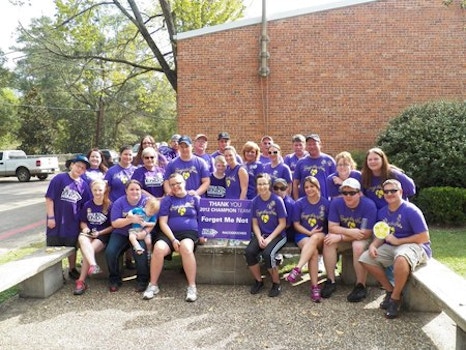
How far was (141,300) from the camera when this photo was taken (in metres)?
5.23

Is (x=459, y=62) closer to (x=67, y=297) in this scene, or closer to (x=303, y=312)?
(x=303, y=312)


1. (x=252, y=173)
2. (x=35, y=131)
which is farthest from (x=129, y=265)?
(x=35, y=131)

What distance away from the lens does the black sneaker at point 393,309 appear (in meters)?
4.58

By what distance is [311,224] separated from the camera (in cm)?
545

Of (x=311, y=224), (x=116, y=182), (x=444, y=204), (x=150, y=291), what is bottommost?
(x=150, y=291)

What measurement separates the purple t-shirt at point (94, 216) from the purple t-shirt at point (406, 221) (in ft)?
12.0

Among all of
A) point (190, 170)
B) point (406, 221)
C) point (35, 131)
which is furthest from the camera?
point (35, 131)

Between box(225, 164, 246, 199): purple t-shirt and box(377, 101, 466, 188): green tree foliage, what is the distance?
549 centimetres

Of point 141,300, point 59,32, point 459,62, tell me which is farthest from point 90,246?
point 59,32

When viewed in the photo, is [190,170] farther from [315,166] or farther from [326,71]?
[326,71]

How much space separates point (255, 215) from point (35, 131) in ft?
125

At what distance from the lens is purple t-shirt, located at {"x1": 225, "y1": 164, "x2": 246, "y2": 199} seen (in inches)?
244

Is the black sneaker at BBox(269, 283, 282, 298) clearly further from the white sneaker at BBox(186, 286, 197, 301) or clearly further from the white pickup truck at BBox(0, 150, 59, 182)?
the white pickup truck at BBox(0, 150, 59, 182)

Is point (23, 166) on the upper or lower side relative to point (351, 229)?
upper
